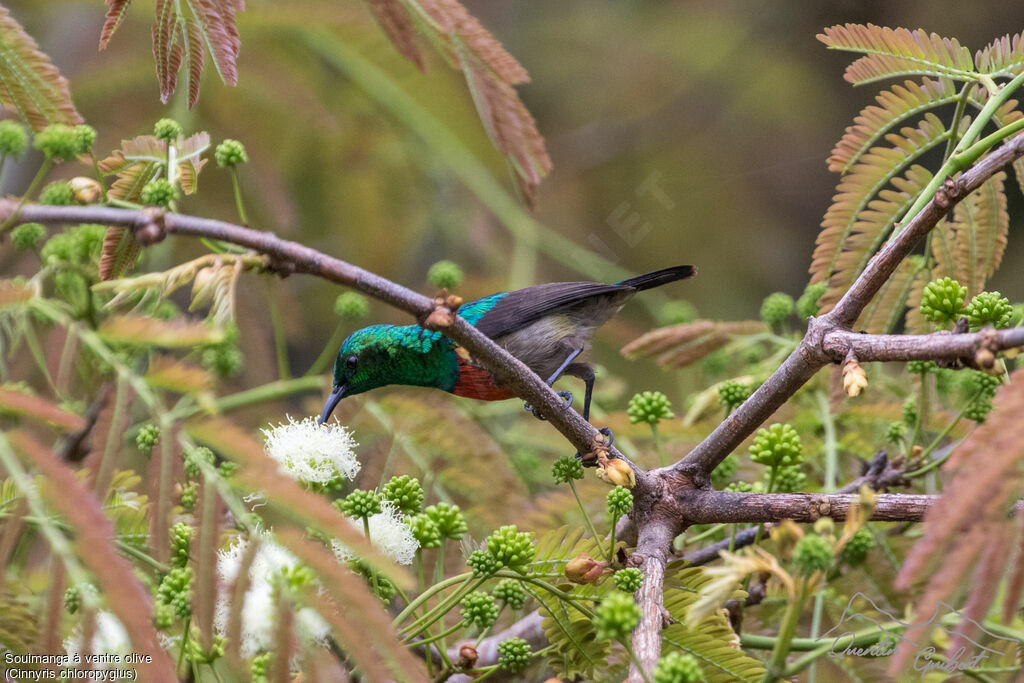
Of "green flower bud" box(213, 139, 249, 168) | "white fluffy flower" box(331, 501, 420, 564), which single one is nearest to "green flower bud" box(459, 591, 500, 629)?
"white fluffy flower" box(331, 501, 420, 564)

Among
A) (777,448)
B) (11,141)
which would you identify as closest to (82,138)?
(11,141)

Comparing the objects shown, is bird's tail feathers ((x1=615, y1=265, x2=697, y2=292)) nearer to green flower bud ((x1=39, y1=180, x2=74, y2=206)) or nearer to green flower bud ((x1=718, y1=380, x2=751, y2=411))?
green flower bud ((x1=718, y1=380, x2=751, y2=411))

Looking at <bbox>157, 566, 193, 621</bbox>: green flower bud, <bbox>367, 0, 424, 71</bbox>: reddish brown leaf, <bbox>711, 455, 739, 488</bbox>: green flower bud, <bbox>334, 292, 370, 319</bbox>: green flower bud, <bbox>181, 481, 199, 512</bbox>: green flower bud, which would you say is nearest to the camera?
<bbox>157, 566, 193, 621</bbox>: green flower bud

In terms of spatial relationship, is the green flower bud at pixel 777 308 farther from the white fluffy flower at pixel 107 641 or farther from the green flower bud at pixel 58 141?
the white fluffy flower at pixel 107 641

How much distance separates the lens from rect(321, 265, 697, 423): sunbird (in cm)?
381

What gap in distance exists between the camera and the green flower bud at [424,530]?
2.21 meters

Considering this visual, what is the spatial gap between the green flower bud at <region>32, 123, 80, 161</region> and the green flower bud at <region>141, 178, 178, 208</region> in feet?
1.02

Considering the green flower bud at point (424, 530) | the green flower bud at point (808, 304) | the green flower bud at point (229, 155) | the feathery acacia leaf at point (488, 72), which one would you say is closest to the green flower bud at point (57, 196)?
the green flower bud at point (229, 155)

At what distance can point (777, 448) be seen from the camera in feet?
7.66

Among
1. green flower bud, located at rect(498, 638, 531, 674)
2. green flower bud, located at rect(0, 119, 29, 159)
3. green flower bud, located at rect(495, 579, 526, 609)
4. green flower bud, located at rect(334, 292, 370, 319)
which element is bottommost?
green flower bud, located at rect(498, 638, 531, 674)

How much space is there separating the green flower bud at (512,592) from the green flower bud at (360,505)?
1.30 ft

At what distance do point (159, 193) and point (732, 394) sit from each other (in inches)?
69.3

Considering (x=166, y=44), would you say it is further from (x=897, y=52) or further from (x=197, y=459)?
(x=897, y=52)

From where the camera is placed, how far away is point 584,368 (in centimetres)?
412
